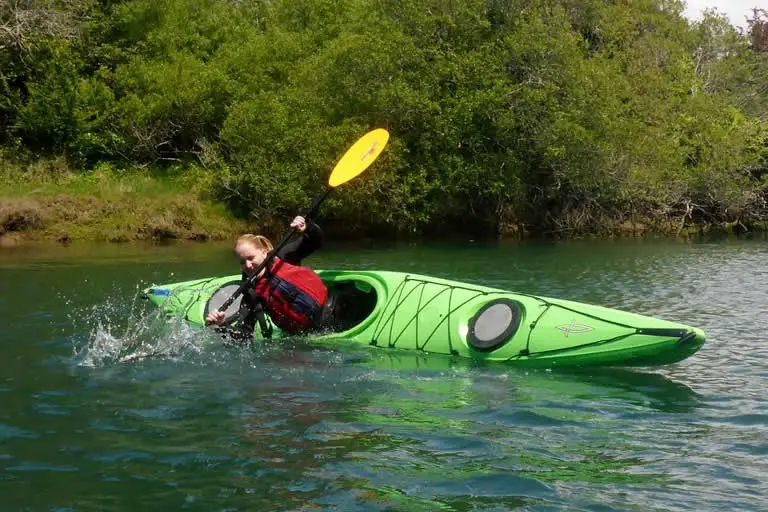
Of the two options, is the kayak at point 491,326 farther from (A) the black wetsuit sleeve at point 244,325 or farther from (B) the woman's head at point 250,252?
(B) the woman's head at point 250,252

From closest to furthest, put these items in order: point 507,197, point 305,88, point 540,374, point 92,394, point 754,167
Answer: point 92,394 < point 540,374 < point 305,88 < point 507,197 < point 754,167

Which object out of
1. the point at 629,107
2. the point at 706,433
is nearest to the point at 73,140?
the point at 629,107

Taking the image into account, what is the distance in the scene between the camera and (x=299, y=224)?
6531 mm

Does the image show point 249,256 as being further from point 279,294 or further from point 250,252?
point 279,294

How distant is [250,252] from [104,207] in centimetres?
1383

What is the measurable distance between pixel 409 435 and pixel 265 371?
5.78 feet

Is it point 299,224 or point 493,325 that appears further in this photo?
point 299,224

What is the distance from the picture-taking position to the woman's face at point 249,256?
21.5ft

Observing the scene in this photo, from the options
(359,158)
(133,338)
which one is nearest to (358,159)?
(359,158)

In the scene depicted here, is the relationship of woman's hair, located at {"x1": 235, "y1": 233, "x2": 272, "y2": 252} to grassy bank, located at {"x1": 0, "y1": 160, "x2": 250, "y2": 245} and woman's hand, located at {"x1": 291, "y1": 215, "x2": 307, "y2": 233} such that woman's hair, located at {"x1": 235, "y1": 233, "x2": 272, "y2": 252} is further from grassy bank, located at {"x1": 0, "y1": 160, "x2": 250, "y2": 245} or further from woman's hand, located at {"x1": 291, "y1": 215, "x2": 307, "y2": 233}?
grassy bank, located at {"x1": 0, "y1": 160, "x2": 250, "y2": 245}

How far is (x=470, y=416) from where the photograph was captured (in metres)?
5.00

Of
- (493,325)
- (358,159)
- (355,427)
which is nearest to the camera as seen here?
(355,427)

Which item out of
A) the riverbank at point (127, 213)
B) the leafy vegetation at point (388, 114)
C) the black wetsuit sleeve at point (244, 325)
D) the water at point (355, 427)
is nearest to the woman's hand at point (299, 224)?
the black wetsuit sleeve at point (244, 325)

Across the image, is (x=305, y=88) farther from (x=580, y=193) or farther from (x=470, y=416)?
(x=470, y=416)
